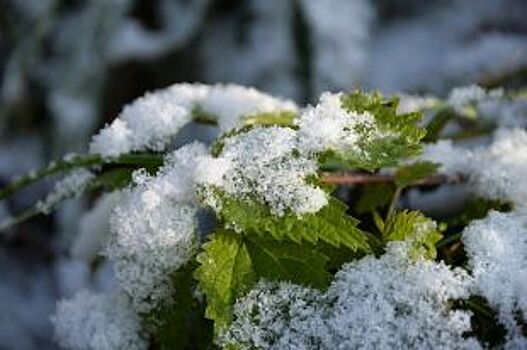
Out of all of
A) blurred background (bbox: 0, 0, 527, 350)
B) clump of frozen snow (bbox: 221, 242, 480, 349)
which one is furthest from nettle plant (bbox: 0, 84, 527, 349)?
blurred background (bbox: 0, 0, 527, 350)

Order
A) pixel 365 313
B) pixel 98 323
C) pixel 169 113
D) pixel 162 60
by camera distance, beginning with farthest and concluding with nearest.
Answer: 1. pixel 162 60
2. pixel 169 113
3. pixel 98 323
4. pixel 365 313

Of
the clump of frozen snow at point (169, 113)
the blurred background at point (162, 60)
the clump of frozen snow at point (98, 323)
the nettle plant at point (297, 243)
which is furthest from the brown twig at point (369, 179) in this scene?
the blurred background at point (162, 60)

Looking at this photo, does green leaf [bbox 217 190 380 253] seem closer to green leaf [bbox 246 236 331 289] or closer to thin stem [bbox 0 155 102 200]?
green leaf [bbox 246 236 331 289]

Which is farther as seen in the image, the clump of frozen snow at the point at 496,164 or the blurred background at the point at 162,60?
the blurred background at the point at 162,60

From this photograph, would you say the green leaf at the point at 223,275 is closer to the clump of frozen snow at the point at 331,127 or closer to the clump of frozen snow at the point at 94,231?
the clump of frozen snow at the point at 331,127

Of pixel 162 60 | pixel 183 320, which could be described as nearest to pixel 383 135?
pixel 183 320

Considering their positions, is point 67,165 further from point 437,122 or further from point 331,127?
point 437,122

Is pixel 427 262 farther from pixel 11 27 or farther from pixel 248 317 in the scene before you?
pixel 11 27
